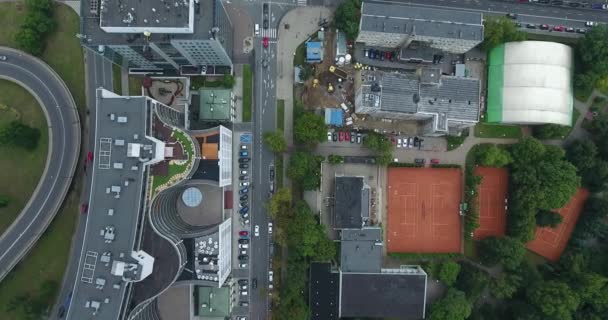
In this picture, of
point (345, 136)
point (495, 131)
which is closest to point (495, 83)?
point (495, 131)

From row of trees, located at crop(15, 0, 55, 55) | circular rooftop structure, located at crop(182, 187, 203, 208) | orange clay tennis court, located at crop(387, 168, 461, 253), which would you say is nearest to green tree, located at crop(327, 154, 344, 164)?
orange clay tennis court, located at crop(387, 168, 461, 253)

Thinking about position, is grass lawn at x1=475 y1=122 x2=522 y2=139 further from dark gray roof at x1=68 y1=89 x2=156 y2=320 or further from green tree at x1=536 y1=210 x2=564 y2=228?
dark gray roof at x1=68 y1=89 x2=156 y2=320

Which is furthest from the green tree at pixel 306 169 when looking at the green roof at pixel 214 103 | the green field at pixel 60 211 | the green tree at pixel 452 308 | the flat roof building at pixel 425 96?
the green field at pixel 60 211

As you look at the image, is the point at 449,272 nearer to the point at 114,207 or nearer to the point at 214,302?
the point at 214,302

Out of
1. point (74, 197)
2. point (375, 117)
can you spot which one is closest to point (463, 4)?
point (375, 117)

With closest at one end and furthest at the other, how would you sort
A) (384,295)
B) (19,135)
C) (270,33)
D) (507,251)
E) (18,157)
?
1. (19,135)
2. (507,251)
3. (384,295)
4. (18,157)
5. (270,33)

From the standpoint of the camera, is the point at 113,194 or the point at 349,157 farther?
the point at 349,157

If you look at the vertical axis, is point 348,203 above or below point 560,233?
above
